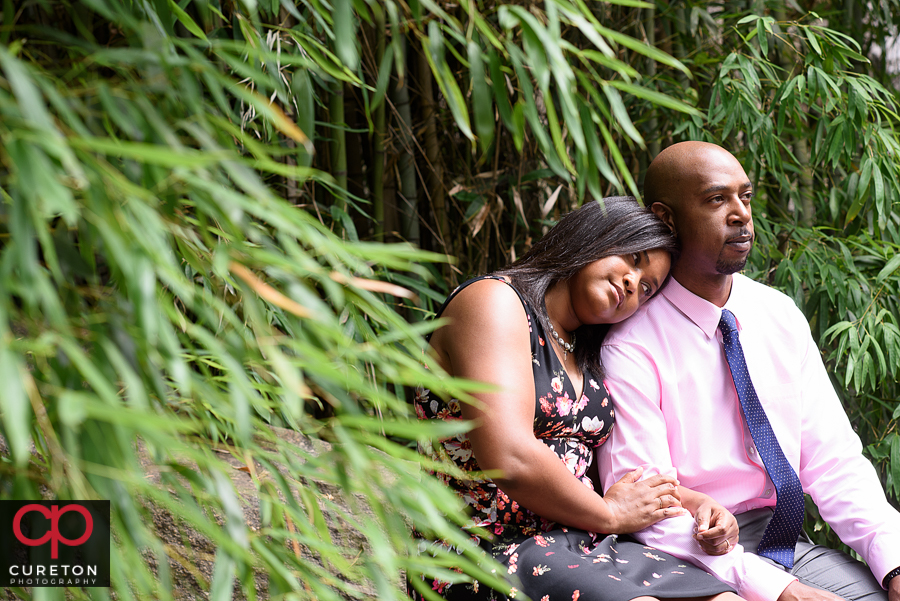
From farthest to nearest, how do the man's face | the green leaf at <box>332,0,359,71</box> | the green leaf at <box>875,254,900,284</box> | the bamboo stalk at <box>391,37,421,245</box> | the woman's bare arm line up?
the bamboo stalk at <box>391,37,421,245</box>
the green leaf at <box>875,254,900,284</box>
the man's face
the woman's bare arm
the green leaf at <box>332,0,359,71</box>

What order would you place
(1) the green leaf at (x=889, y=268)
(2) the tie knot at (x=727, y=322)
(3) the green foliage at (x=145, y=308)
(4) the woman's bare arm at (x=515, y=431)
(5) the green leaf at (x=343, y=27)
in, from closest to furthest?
(3) the green foliage at (x=145, y=308) → (5) the green leaf at (x=343, y=27) → (4) the woman's bare arm at (x=515, y=431) → (2) the tie knot at (x=727, y=322) → (1) the green leaf at (x=889, y=268)

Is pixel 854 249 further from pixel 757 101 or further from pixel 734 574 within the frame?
pixel 734 574

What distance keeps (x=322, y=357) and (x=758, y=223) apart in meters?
1.65

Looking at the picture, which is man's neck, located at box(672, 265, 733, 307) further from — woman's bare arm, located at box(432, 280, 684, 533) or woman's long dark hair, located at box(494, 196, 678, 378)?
woman's bare arm, located at box(432, 280, 684, 533)

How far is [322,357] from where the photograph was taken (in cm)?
58

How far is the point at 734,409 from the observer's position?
1479 millimetres

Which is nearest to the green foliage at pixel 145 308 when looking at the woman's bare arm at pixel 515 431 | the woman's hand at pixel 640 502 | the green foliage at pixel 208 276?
the green foliage at pixel 208 276

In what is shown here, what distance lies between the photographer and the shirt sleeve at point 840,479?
136 centimetres

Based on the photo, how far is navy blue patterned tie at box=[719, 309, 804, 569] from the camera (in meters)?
1.39

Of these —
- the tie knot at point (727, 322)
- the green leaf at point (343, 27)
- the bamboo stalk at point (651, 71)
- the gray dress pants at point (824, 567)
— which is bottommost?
the gray dress pants at point (824, 567)

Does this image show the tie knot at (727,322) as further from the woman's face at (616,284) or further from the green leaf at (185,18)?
the green leaf at (185,18)

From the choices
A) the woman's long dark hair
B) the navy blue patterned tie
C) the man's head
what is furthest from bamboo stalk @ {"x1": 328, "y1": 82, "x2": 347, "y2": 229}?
the navy blue patterned tie

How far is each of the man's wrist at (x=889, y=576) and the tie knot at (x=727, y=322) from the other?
51 cm

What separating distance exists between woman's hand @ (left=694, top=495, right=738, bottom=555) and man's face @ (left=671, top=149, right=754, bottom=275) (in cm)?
47
